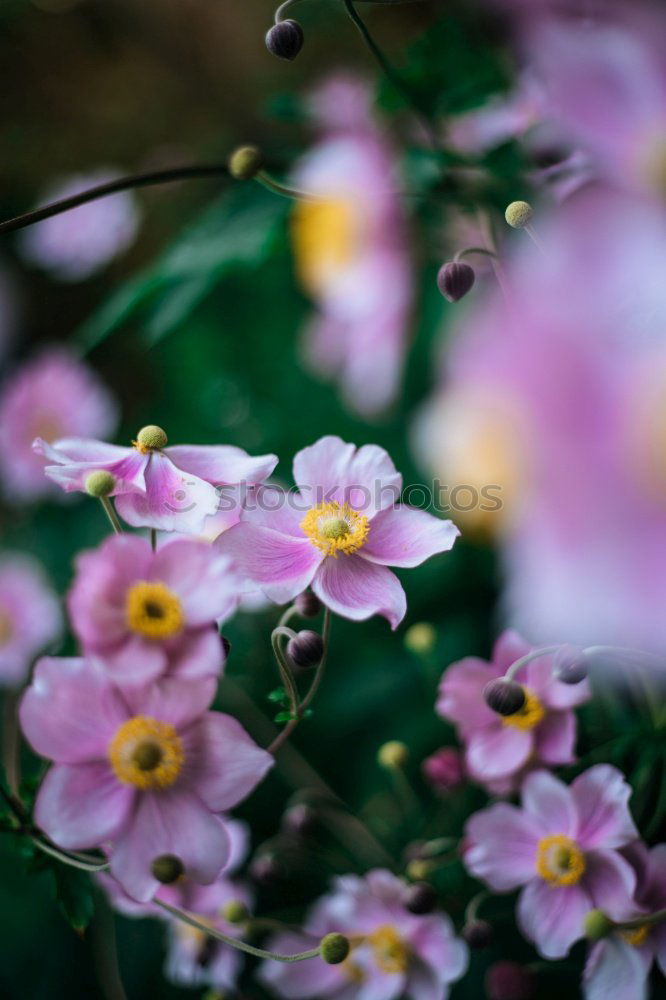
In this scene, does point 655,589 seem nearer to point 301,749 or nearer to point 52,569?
point 301,749

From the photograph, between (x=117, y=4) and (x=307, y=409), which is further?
(x=117, y=4)

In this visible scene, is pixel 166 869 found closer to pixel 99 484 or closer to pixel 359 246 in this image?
pixel 99 484

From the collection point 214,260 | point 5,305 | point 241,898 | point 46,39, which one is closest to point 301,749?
point 241,898

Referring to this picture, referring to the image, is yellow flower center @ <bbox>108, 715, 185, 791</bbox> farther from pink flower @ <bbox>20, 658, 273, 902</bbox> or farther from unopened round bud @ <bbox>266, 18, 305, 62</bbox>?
unopened round bud @ <bbox>266, 18, 305, 62</bbox>

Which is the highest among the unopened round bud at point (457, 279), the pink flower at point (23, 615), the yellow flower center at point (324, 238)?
the unopened round bud at point (457, 279)

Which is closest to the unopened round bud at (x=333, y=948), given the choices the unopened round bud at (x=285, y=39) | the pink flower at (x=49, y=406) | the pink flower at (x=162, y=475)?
the pink flower at (x=162, y=475)

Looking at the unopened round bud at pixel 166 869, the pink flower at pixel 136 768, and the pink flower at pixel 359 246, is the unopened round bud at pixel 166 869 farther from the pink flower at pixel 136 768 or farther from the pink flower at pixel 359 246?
the pink flower at pixel 359 246

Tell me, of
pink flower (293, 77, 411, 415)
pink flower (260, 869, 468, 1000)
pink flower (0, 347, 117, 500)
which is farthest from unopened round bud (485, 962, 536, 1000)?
pink flower (0, 347, 117, 500)
